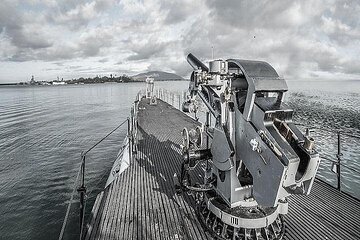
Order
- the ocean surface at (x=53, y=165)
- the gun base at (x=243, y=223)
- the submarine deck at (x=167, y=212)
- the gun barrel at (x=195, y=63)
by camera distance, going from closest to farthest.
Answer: the gun base at (x=243, y=223), the submarine deck at (x=167, y=212), the gun barrel at (x=195, y=63), the ocean surface at (x=53, y=165)

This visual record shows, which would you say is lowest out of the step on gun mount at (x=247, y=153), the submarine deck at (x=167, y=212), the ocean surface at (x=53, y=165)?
the ocean surface at (x=53, y=165)

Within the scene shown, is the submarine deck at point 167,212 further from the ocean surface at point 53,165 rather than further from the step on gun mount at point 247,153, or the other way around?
the ocean surface at point 53,165

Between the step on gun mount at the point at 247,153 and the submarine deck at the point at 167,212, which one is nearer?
the step on gun mount at the point at 247,153

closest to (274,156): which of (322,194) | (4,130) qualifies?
(322,194)

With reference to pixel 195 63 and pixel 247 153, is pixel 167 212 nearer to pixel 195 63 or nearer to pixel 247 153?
pixel 247 153

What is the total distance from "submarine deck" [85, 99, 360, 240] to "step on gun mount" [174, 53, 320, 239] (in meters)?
0.39

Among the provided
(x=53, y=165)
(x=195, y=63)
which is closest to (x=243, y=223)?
(x=195, y=63)

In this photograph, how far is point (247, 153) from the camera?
13.0ft

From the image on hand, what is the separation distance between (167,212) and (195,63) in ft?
10.3

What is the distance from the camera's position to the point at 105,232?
4641 mm

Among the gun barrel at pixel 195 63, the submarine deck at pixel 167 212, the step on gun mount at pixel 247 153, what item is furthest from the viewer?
the gun barrel at pixel 195 63

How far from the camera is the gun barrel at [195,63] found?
5118 millimetres

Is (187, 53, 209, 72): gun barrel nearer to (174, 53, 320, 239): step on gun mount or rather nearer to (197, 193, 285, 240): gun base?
(174, 53, 320, 239): step on gun mount

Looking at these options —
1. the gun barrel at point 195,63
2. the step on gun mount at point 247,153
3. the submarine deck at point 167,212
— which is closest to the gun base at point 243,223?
the step on gun mount at point 247,153
